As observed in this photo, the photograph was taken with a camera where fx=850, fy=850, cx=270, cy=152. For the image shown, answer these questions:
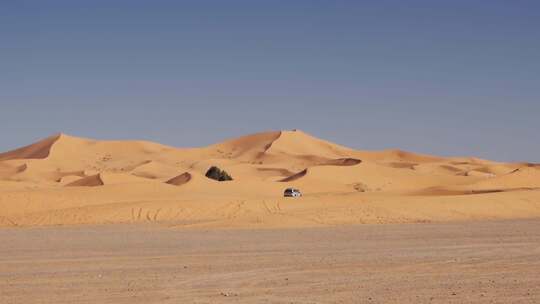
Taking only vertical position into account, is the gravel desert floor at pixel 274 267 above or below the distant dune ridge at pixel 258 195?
below

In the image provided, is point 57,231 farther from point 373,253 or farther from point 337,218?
point 373,253

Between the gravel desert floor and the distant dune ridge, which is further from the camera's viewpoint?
the distant dune ridge

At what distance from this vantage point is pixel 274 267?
18.0 meters

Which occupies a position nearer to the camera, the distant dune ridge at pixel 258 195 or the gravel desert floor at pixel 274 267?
the gravel desert floor at pixel 274 267

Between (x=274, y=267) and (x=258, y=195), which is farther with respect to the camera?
(x=258, y=195)

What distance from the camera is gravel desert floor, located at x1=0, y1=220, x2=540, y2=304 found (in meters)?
13.9

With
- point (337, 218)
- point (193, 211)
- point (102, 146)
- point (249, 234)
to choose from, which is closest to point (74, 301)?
point (249, 234)

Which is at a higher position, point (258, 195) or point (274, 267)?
point (258, 195)

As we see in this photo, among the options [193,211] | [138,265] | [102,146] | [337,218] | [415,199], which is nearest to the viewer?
[138,265]

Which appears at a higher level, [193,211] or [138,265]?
[193,211]

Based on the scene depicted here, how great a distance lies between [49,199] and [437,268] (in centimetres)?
3281

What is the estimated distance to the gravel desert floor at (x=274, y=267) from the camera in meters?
13.9

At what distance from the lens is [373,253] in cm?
2128

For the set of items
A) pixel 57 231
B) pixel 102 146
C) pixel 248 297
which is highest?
pixel 102 146
